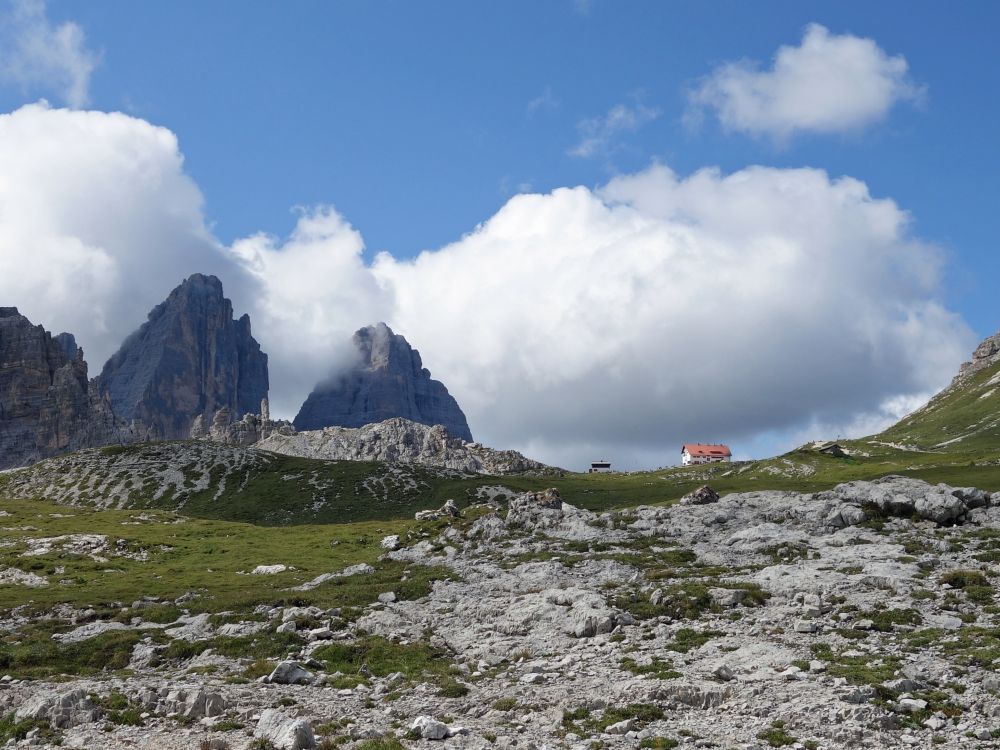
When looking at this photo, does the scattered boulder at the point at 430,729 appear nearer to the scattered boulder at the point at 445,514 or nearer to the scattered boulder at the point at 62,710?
the scattered boulder at the point at 62,710

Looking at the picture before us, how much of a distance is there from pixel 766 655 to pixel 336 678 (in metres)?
17.5

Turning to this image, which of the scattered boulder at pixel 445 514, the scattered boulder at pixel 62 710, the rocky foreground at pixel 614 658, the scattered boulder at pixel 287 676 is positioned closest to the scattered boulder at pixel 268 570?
the scattered boulder at pixel 445 514

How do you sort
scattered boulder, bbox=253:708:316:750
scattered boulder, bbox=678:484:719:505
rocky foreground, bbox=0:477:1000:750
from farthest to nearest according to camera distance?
scattered boulder, bbox=678:484:719:505
rocky foreground, bbox=0:477:1000:750
scattered boulder, bbox=253:708:316:750

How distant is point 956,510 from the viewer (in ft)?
179

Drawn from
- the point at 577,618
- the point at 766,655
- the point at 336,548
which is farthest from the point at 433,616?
the point at 336,548

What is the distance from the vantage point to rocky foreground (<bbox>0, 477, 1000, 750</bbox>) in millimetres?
23500

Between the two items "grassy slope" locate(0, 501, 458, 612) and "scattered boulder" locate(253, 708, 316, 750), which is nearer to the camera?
"scattered boulder" locate(253, 708, 316, 750)

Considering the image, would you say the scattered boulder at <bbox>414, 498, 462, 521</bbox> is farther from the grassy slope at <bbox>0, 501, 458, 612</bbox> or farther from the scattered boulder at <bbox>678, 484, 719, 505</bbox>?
the scattered boulder at <bbox>678, 484, 719, 505</bbox>

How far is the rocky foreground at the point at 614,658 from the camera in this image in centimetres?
2350

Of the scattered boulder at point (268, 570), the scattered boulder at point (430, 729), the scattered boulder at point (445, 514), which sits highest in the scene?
the scattered boulder at point (445, 514)

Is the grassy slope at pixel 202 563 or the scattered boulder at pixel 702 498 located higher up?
the scattered boulder at pixel 702 498

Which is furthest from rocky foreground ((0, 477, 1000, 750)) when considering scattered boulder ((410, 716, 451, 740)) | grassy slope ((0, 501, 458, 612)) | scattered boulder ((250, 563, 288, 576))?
scattered boulder ((250, 563, 288, 576))

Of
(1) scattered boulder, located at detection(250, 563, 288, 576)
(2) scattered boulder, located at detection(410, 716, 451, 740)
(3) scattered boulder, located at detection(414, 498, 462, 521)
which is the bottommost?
(2) scattered boulder, located at detection(410, 716, 451, 740)

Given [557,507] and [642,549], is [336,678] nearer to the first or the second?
[642,549]
